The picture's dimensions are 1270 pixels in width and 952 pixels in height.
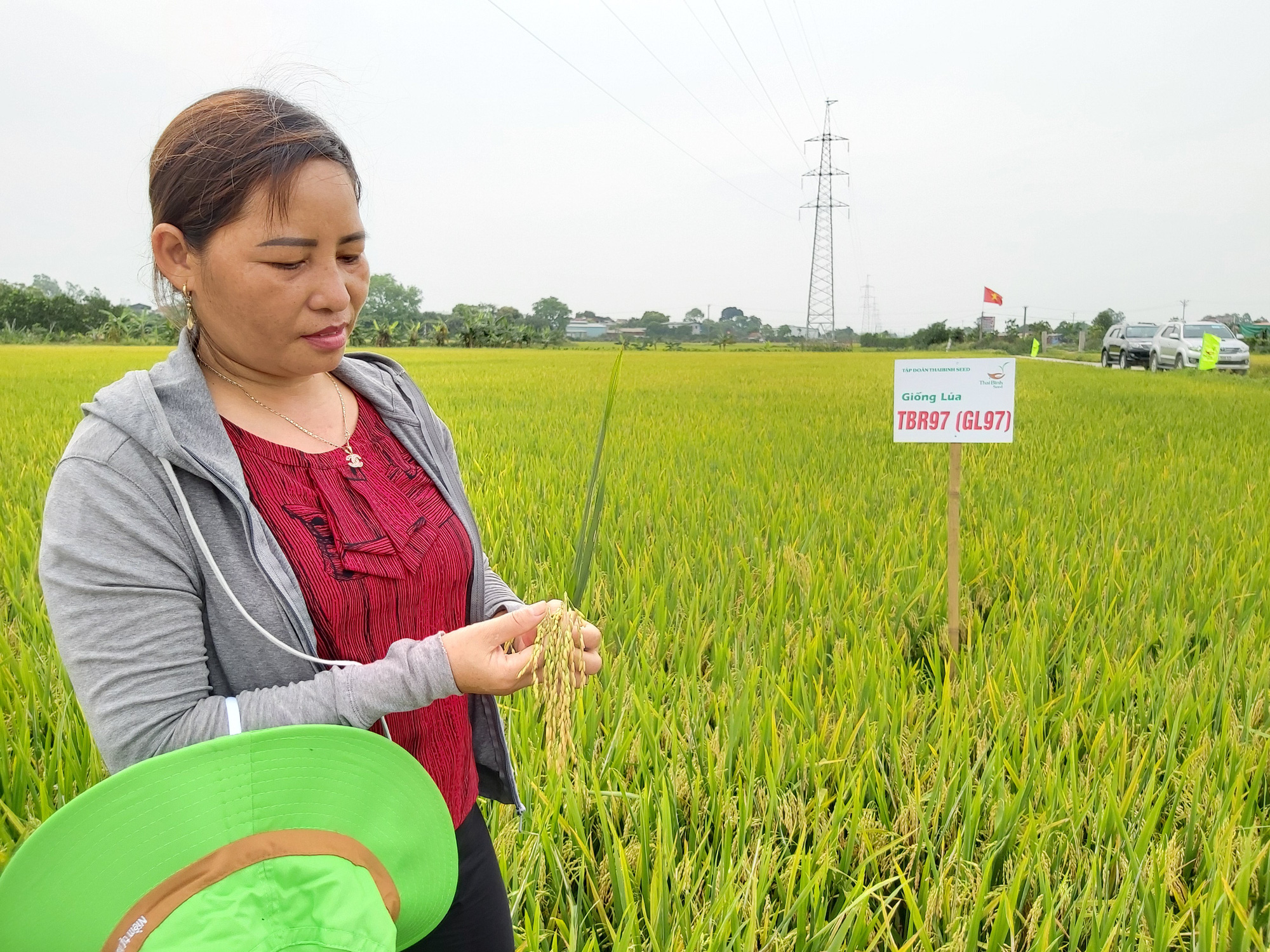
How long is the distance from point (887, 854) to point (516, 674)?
38.2 inches

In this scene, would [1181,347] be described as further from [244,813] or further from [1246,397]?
[244,813]

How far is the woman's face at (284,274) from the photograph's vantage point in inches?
29.9

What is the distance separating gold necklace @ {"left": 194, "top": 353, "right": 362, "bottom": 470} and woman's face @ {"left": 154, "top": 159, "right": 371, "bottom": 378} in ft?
0.09

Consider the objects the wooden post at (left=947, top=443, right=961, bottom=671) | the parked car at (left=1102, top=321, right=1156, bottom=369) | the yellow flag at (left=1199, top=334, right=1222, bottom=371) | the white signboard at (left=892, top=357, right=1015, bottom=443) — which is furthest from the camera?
the parked car at (left=1102, top=321, right=1156, bottom=369)

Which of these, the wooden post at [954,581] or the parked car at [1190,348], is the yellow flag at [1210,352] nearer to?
the parked car at [1190,348]

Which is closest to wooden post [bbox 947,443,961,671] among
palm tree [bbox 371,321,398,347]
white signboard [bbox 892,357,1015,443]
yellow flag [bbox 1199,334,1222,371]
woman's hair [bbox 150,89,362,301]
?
white signboard [bbox 892,357,1015,443]

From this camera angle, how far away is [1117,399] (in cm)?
876

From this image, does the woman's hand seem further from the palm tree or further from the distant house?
the palm tree

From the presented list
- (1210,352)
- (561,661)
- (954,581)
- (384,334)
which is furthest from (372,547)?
(384,334)

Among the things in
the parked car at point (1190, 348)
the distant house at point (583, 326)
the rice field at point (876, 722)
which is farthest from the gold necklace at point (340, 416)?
the parked car at point (1190, 348)

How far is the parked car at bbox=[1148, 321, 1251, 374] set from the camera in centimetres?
1368

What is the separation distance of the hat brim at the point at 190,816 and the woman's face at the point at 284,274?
408 mm

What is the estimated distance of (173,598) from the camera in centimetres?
71

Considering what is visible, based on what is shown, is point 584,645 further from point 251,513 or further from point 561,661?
point 251,513
